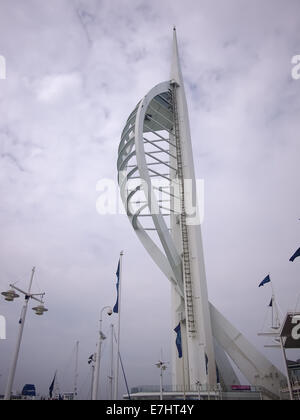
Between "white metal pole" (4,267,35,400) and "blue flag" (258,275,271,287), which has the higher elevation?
"blue flag" (258,275,271,287)

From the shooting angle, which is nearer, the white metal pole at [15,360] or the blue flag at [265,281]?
the white metal pole at [15,360]

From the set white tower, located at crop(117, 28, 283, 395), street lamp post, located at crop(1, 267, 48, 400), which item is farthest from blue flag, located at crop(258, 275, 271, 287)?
street lamp post, located at crop(1, 267, 48, 400)

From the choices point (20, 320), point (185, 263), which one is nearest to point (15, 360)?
point (20, 320)

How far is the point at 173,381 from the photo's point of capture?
A: 77.6 feet

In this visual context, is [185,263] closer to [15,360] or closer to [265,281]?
[265,281]

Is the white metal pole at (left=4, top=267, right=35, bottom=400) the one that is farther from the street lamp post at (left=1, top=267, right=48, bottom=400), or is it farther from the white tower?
the white tower

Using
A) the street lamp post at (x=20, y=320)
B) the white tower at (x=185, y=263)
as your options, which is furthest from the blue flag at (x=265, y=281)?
the street lamp post at (x=20, y=320)

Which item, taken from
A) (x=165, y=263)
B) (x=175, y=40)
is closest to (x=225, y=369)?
→ (x=165, y=263)

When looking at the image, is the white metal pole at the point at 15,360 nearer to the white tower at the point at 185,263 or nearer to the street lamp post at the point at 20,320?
the street lamp post at the point at 20,320

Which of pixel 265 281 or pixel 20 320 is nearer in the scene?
pixel 20 320

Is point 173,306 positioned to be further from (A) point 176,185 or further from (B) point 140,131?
(B) point 140,131
